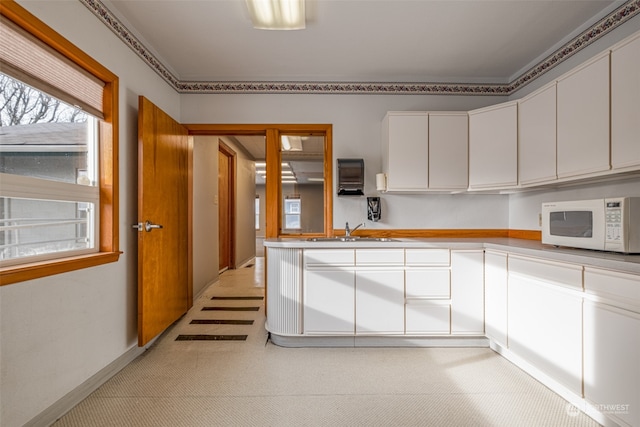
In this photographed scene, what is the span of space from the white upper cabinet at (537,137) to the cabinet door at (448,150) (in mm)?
435

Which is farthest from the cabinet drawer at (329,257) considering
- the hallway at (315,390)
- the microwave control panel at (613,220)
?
the microwave control panel at (613,220)

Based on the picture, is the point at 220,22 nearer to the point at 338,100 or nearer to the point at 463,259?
the point at 338,100

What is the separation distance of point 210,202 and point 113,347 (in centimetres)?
256

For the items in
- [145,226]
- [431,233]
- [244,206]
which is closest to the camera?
[145,226]

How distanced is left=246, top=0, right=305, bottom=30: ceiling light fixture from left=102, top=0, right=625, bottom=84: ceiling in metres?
0.10

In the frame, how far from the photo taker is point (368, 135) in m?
3.17

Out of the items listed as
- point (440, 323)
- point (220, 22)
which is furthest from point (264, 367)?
point (220, 22)

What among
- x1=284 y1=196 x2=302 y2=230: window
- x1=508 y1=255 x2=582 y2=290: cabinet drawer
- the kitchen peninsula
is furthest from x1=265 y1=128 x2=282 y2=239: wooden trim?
x1=508 y1=255 x2=582 y2=290: cabinet drawer

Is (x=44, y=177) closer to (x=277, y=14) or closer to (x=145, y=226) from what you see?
(x=145, y=226)

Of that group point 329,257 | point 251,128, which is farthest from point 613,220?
point 251,128

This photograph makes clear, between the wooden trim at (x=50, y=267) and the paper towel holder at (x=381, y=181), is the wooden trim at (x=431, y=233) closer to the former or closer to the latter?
the paper towel holder at (x=381, y=181)

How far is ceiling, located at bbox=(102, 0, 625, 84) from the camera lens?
2100 mm

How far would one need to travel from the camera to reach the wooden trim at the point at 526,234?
278 cm

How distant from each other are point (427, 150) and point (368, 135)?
640mm
